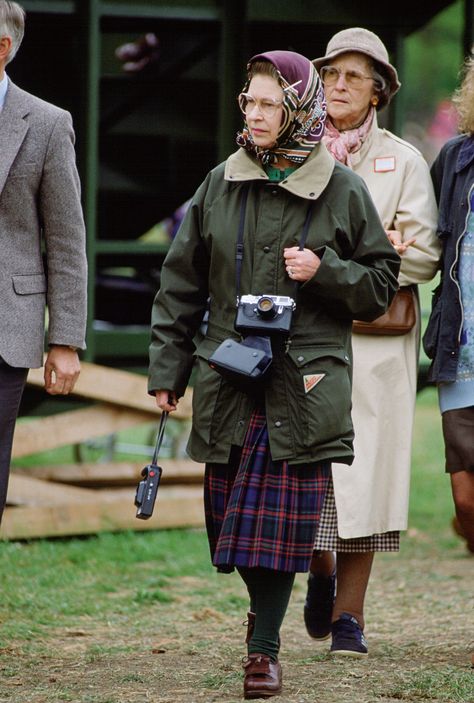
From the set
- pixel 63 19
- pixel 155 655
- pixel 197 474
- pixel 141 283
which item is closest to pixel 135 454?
pixel 141 283

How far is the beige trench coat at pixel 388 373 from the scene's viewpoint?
4.99 meters

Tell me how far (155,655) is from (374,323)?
1.45 metres

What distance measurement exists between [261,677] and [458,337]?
1.39m

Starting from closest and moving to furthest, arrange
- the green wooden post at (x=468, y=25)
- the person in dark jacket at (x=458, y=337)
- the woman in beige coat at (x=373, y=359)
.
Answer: the person in dark jacket at (x=458, y=337), the woman in beige coat at (x=373, y=359), the green wooden post at (x=468, y=25)

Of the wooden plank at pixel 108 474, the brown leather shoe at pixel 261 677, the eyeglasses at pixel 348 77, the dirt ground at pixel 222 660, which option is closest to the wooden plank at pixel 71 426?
the wooden plank at pixel 108 474

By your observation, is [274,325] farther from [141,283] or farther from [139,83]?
[141,283]

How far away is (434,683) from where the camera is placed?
4.51 m

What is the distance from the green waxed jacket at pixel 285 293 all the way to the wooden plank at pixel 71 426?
373 cm

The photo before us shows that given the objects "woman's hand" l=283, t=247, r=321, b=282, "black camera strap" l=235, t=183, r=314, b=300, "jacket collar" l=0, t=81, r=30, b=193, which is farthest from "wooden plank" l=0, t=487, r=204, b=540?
"woman's hand" l=283, t=247, r=321, b=282

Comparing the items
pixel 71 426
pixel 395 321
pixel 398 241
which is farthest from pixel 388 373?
pixel 71 426

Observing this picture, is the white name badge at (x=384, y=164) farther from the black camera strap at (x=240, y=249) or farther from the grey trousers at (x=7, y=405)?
→ the grey trousers at (x=7, y=405)

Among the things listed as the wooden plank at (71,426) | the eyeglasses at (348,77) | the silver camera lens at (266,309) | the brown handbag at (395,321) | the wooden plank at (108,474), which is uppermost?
the eyeglasses at (348,77)

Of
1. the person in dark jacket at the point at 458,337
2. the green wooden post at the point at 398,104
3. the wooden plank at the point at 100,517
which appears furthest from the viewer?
the green wooden post at the point at 398,104

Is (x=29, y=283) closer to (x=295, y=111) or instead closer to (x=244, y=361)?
(x=244, y=361)
